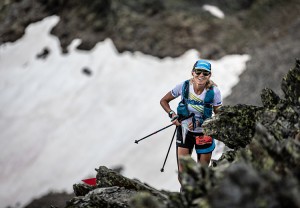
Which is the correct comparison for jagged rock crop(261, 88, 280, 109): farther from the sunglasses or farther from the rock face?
the sunglasses

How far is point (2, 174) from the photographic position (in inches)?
907

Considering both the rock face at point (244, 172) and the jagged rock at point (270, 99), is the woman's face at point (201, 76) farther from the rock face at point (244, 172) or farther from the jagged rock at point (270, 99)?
the jagged rock at point (270, 99)

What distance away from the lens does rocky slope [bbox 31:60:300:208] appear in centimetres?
477

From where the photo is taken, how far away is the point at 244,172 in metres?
4.80

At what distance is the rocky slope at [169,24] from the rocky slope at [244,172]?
20.6 metres

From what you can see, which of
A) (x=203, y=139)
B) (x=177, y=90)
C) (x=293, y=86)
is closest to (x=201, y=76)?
(x=177, y=90)

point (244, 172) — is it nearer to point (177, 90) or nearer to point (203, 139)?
point (203, 139)

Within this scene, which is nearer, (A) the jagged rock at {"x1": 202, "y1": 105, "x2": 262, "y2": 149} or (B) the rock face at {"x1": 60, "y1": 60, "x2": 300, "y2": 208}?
(B) the rock face at {"x1": 60, "y1": 60, "x2": 300, "y2": 208}

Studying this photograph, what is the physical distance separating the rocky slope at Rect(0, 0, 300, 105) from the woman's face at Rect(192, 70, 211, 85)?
21.1 metres

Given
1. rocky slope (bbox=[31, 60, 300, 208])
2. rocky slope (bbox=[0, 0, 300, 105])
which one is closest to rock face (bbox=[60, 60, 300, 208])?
rocky slope (bbox=[31, 60, 300, 208])

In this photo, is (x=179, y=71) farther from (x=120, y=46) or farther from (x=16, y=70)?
(x=16, y=70)

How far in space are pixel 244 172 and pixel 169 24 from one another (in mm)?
29433

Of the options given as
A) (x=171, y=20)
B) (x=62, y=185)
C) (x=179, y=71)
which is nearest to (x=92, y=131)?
(x=62, y=185)

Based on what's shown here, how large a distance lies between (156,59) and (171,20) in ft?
15.1
